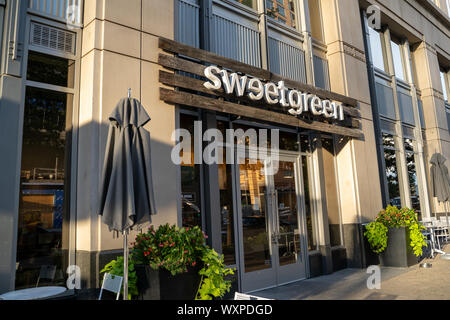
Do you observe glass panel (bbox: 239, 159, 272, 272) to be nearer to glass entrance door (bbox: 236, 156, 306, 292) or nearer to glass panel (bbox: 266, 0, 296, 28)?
glass entrance door (bbox: 236, 156, 306, 292)

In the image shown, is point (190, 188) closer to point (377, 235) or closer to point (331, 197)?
point (331, 197)

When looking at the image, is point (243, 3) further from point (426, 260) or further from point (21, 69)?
point (426, 260)

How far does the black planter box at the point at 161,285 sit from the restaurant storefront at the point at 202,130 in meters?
0.76

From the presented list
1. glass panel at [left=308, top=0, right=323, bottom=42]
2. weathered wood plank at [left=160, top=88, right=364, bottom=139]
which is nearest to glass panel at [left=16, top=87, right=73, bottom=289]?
weathered wood plank at [left=160, top=88, right=364, bottom=139]

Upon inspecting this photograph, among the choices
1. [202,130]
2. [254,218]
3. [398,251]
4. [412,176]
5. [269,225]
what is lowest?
[398,251]

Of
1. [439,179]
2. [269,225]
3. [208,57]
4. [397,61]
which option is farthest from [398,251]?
[397,61]

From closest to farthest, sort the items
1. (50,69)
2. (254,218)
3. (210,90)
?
(50,69)
(210,90)
(254,218)

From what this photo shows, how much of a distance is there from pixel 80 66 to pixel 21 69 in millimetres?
843

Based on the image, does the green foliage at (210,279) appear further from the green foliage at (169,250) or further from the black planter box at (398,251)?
the black planter box at (398,251)

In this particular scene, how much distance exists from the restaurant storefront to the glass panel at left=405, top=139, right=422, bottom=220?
2.78 metres

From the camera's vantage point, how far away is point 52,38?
5.25m

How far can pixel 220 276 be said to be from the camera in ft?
15.2

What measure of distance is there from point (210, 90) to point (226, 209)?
2.31 meters
